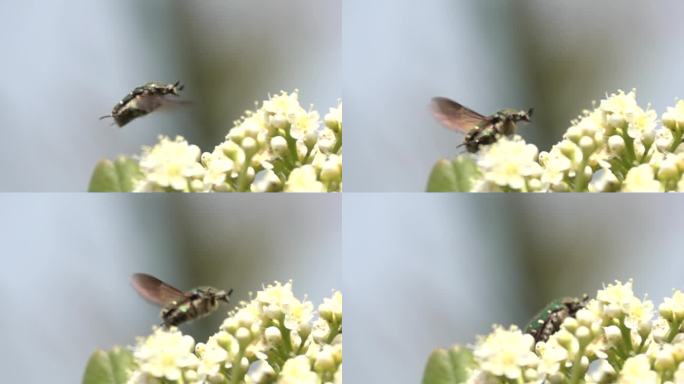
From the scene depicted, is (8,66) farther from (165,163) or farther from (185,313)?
(185,313)

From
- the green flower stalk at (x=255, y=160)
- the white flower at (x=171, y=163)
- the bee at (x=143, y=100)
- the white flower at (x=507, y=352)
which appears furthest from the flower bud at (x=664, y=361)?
the bee at (x=143, y=100)

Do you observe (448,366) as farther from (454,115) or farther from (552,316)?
(454,115)

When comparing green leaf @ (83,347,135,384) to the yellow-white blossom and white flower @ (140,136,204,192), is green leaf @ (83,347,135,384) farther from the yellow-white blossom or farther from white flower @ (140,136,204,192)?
white flower @ (140,136,204,192)

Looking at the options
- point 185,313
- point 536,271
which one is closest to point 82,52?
point 185,313

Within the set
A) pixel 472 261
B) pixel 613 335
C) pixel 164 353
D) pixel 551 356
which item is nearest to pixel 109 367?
pixel 164 353

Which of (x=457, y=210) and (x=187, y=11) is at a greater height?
(x=187, y=11)

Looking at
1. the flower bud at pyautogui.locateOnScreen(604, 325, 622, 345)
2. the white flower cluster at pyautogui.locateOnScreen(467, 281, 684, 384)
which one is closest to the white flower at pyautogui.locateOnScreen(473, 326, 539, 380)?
the white flower cluster at pyautogui.locateOnScreen(467, 281, 684, 384)
